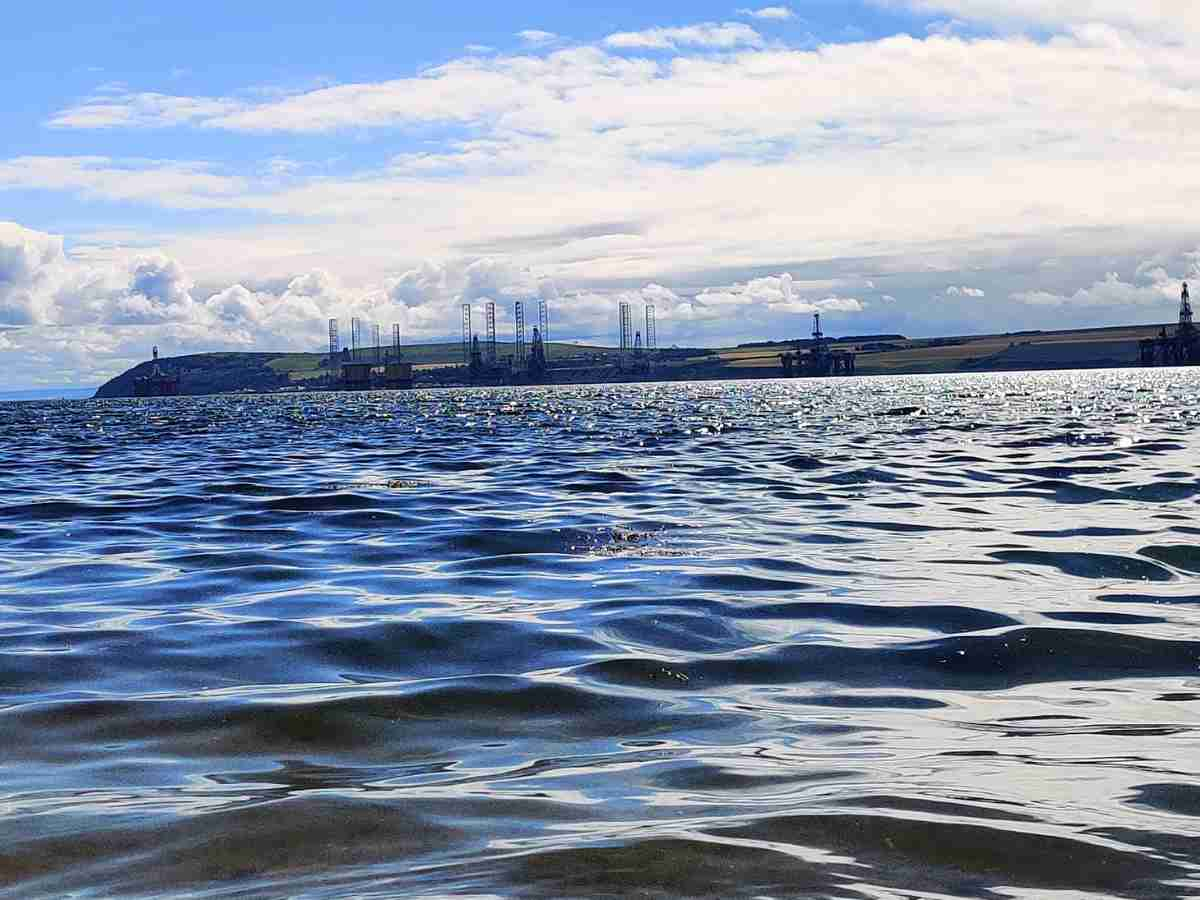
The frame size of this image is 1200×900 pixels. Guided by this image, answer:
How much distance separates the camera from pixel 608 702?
6957 mm

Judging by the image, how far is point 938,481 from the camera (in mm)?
21391

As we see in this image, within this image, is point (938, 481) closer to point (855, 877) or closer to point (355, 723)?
point (355, 723)

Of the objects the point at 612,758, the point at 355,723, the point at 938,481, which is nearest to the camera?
the point at 612,758

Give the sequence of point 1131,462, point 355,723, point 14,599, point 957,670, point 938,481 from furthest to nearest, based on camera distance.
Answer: point 1131,462
point 938,481
point 14,599
point 957,670
point 355,723

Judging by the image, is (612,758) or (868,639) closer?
(612,758)

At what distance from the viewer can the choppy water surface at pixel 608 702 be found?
14.6 feet

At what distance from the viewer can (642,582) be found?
1113 centimetres

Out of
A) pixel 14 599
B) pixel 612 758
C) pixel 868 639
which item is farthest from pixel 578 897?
pixel 14 599

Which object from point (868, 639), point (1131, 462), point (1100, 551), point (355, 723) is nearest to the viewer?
point (355, 723)

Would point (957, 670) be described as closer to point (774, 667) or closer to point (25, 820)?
point (774, 667)

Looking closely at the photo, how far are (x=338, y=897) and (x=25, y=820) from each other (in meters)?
1.60

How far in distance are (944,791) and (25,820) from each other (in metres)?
3.54

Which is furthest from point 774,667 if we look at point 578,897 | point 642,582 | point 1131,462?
point 1131,462

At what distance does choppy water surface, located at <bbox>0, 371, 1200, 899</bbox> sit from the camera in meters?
4.45
